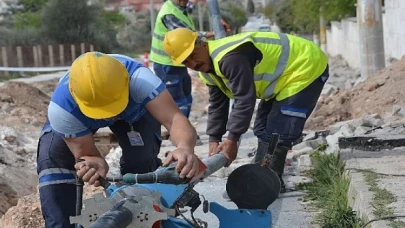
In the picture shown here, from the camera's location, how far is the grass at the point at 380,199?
17.6 feet

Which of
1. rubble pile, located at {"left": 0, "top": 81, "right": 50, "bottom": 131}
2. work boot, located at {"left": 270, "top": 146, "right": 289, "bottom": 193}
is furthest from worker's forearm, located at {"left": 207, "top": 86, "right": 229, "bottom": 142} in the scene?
rubble pile, located at {"left": 0, "top": 81, "right": 50, "bottom": 131}

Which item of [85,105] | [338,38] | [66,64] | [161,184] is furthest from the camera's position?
[66,64]

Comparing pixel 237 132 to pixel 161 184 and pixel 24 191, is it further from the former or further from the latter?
pixel 24 191

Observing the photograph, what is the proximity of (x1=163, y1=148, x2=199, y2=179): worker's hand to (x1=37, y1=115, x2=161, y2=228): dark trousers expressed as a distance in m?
0.92

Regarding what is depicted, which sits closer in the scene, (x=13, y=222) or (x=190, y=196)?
(x=190, y=196)

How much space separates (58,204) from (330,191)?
228cm

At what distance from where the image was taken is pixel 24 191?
900cm

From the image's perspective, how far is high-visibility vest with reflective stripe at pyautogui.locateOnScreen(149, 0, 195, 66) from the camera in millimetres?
10789

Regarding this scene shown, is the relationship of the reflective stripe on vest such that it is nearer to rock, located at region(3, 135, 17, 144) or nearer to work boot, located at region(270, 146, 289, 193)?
work boot, located at region(270, 146, 289, 193)

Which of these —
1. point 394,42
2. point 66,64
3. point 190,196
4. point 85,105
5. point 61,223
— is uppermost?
point 85,105

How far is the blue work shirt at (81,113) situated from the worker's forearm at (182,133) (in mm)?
199

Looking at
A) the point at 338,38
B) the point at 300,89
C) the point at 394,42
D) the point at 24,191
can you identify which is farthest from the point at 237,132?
the point at 338,38

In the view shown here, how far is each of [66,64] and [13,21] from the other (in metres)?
10.3

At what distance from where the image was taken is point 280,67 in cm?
692
